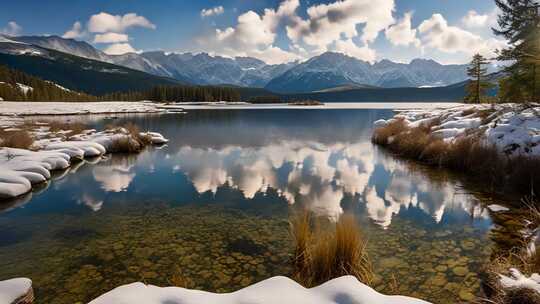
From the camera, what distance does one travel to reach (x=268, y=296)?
165 inches

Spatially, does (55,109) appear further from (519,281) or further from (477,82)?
(477,82)

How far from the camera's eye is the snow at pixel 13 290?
168 inches

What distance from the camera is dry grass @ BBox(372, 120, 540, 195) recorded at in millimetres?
12871

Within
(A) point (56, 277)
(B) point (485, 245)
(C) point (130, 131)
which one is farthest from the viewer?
(C) point (130, 131)

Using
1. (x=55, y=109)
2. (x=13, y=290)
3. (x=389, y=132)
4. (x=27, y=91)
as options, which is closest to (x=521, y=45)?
(x=389, y=132)

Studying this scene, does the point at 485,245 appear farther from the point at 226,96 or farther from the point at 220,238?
the point at 226,96

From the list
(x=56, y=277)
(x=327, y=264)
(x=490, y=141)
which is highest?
(x=490, y=141)

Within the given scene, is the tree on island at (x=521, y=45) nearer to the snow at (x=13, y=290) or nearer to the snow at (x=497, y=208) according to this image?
the snow at (x=497, y=208)

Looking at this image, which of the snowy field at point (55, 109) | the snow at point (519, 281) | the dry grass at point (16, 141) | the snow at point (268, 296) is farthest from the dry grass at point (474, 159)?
A: the snowy field at point (55, 109)

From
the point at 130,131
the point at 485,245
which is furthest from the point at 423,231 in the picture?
the point at 130,131

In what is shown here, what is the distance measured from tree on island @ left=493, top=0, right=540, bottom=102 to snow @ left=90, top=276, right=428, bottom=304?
3076 centimetres

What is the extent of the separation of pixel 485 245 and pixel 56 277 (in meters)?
10.5

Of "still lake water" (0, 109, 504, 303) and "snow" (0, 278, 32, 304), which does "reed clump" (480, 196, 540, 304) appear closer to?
"still lake water" (0, 109, 504, 303)

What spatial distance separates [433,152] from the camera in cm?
1978
